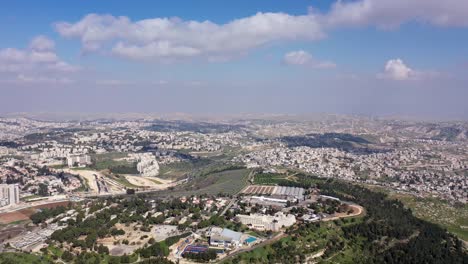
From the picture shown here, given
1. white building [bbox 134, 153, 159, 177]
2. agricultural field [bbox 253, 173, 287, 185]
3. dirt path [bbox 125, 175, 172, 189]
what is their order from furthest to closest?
white building [bbox 134, 153, 159, 177] < dirt path [bbox 125, 175, 172, 189] < agricultural field [bbox 253, 173, 287, 185]

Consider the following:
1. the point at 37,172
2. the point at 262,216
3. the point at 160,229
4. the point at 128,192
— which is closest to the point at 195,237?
the point at 160,229

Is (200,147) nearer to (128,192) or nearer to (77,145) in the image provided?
(77,145)

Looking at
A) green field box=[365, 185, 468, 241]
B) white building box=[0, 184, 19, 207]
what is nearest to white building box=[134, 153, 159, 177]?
white building box=[0, 184, 19, 207]

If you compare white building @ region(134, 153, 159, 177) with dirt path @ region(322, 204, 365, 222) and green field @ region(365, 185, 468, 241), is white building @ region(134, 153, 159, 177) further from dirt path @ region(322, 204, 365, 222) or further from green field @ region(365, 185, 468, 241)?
dirt path @ region(322, 204, 365, 222)

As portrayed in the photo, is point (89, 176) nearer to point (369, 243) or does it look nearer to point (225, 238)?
point (225, 238)

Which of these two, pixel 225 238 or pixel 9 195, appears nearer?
pixel 225 238

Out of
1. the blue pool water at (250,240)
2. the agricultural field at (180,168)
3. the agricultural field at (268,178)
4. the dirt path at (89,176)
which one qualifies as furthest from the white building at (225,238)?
the agricultural field at (180,168)

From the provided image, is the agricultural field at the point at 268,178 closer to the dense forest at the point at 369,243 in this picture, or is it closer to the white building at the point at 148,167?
the dense forest at the point at 369,243

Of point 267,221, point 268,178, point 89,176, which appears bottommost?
point 89,176

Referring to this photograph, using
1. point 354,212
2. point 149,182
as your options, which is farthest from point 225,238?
point 149,182
